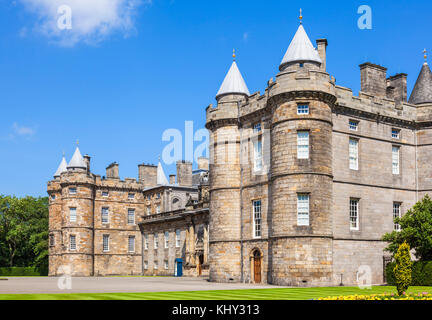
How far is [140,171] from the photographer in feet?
215

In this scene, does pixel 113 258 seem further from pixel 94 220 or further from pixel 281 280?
pixel 281 280

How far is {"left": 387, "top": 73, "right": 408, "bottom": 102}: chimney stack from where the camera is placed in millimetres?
38844

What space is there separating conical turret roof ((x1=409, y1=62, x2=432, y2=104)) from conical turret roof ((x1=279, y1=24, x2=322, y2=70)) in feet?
30.5

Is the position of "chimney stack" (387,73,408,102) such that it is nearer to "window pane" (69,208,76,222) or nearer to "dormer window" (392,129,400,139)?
"dormer window" (392,129,400,139)

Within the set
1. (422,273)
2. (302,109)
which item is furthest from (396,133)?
(422,273)

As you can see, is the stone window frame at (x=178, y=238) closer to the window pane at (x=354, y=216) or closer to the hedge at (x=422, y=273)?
the window pane at (x=354, y=216)

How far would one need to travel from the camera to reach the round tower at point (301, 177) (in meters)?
30.7

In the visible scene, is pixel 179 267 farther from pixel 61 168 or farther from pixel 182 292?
pixel 182 292

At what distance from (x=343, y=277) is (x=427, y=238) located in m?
5.04

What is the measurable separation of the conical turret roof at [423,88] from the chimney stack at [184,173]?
28784 mm

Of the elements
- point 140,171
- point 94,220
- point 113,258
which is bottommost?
point 113,258

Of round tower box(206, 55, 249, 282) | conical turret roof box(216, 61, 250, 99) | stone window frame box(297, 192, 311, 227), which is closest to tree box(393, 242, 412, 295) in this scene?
stone window frame box(297, 192, 311, 227)

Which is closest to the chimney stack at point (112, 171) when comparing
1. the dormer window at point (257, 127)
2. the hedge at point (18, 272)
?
the hedge at point (18, 272)
